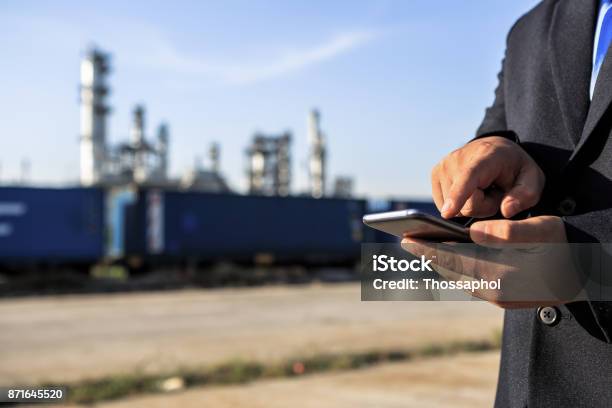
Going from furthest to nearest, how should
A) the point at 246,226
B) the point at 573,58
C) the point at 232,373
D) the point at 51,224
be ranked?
the point at 246,226 < the point at 51,224 < the point at 232,373 < the point at 573,58

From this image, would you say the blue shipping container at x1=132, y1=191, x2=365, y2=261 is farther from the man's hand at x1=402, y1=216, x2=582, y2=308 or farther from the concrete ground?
the man's hand at x1=402, y1=216, x2=582, y2=308

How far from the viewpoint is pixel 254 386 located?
5703 millimetres

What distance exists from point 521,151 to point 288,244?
23.5 metres

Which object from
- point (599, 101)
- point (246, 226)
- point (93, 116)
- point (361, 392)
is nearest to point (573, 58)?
point (599, 101)

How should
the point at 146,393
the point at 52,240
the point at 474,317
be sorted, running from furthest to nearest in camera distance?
1. the point at 52,240
2. the point at 474,317
3. the point at 146,393

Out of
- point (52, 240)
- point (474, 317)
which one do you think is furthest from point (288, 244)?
point (474, 317)

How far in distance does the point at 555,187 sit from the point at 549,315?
227 millimetres

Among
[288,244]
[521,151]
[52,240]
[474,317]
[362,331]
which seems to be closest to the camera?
[521,151]

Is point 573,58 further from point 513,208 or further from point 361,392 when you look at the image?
point 361,392

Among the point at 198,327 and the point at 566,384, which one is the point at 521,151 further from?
the point at 198,327

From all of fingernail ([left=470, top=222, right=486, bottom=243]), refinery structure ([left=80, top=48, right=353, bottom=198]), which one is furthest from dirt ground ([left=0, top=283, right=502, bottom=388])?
refinery structure ([left=80, top=48, right=353, bottom=198])

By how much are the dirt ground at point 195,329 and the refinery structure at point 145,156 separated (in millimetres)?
20150

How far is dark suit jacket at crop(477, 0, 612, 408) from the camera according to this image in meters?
1.11

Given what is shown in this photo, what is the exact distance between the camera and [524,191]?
1.10 m
